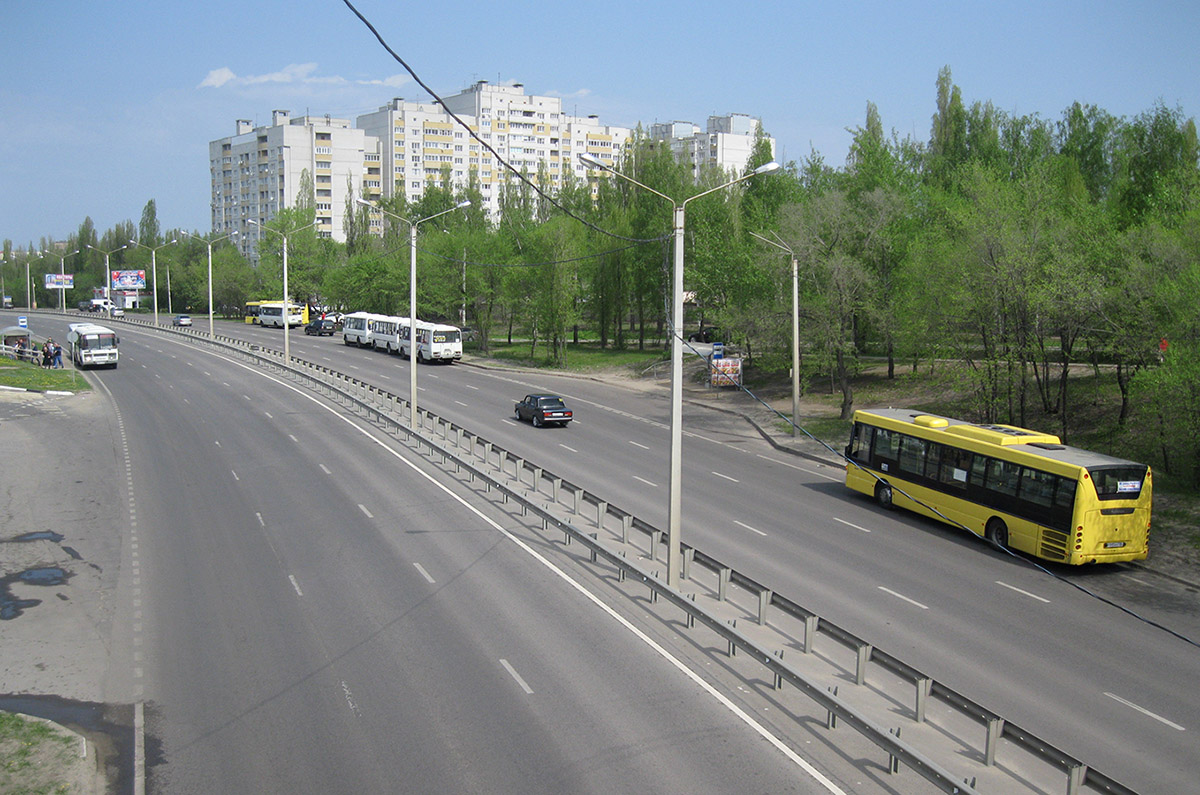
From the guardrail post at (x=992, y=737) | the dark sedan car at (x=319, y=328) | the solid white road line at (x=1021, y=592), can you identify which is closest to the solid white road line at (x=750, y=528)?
the solid white road line at (x=1021, y=592)

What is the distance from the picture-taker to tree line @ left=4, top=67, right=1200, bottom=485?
28.3m

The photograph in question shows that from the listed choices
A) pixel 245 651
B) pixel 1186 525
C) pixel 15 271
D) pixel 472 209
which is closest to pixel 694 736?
pixel 245 651

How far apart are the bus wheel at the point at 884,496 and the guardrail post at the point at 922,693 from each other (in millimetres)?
13965

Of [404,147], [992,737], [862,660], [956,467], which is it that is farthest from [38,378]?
[404,147]

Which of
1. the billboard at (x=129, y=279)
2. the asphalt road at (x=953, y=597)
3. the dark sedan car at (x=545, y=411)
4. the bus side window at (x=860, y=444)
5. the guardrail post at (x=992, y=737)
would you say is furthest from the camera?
the billboard at (x=129, y=279)

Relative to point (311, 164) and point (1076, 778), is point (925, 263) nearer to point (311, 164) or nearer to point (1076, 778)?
point (1076, 778)

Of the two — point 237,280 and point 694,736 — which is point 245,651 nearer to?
point 694,736

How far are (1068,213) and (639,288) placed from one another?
33.9 meters

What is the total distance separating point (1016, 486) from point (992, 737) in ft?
39.6

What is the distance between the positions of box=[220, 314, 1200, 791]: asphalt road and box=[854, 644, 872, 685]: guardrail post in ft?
5.51

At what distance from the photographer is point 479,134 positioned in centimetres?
14388

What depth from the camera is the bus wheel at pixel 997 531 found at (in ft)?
70.2

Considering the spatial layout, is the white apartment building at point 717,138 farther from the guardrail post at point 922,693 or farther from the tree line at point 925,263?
the guardrail post at point 922,693

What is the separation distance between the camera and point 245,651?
14.0 metres
